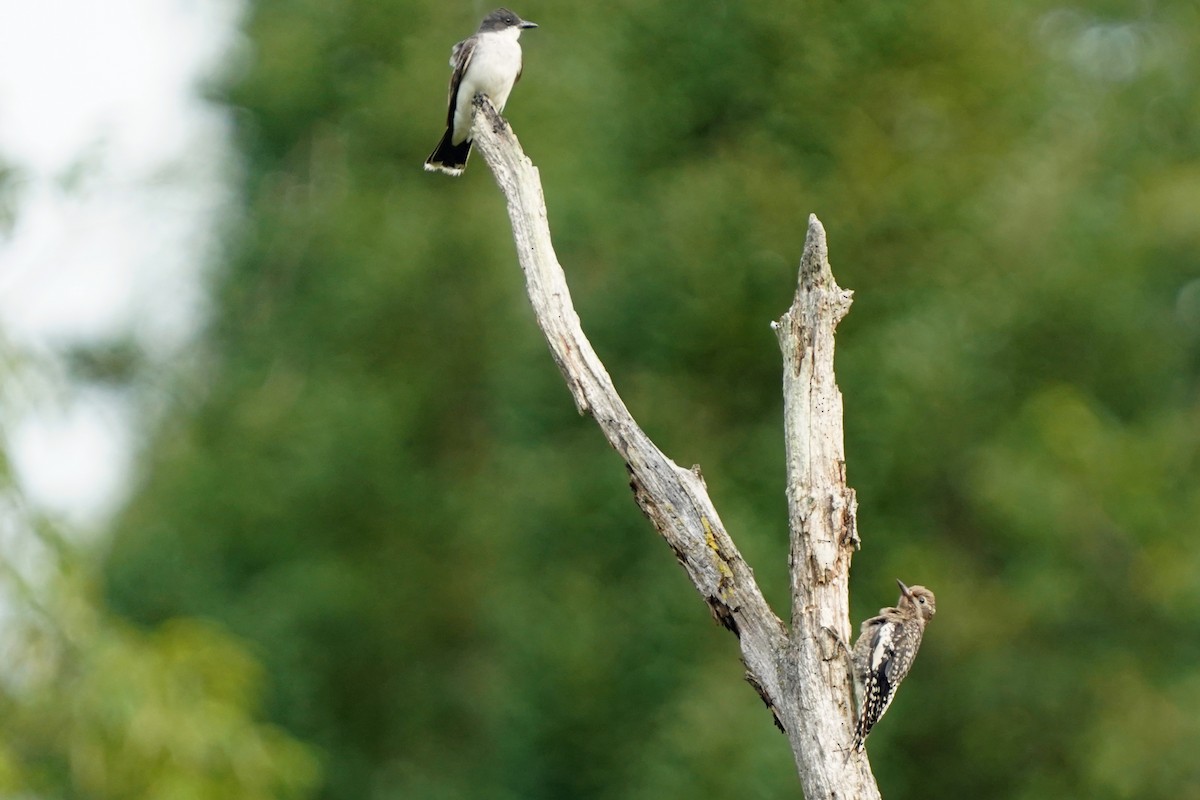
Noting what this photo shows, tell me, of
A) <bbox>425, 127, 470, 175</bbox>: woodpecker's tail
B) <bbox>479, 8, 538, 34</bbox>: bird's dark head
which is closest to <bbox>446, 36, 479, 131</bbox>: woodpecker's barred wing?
<bbox>425, 127, 470, 175</bbox>: woodpecker's tail

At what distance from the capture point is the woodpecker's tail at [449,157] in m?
7.98

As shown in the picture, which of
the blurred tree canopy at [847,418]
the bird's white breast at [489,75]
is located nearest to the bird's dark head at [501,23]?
the bird's white breast at [489,75]

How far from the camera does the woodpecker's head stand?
5.67 meters

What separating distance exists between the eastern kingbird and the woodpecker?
133 inches

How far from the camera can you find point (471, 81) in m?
8.53

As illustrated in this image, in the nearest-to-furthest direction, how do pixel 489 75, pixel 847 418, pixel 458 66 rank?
pixel 489 75 < pixel 458 66 < pixel 847 418

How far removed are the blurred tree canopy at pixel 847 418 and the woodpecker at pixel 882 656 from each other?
672cm

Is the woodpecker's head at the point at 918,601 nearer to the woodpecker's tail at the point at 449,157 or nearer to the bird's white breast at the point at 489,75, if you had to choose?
the woodpecker's tail at the point at 449,157

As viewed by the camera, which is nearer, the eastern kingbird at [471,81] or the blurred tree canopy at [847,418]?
the eastern kingbird at [471,81]

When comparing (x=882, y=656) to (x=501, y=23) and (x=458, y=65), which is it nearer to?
(x=458, y=65)

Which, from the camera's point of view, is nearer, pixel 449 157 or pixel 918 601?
pixel 918 601

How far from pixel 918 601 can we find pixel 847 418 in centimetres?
720

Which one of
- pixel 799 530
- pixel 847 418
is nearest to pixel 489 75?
pixel 799 530

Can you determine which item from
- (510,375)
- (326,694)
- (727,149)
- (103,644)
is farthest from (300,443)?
(103,644)
